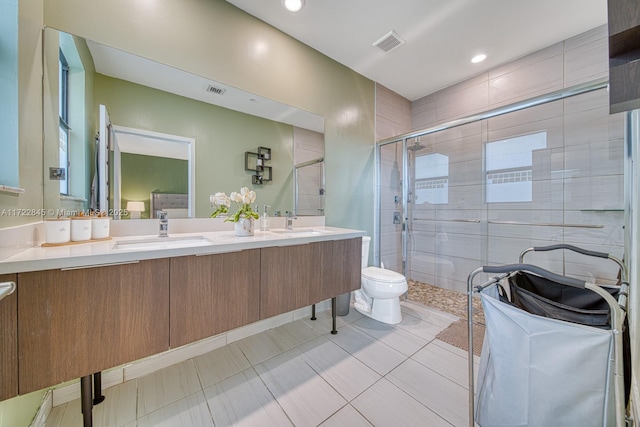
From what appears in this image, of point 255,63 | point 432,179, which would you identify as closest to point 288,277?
point 255,63

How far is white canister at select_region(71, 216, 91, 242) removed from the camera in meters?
1.21

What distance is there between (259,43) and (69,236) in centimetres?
186

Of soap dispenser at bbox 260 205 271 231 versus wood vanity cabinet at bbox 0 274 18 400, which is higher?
soap dispenser at bbox 260 205 271 231

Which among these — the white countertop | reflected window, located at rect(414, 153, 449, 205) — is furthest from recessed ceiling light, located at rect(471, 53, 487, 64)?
the white countertop

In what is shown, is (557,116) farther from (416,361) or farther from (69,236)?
(69,236)

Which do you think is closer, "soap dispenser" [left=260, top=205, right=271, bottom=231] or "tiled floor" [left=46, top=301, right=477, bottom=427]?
"tiled floor" [left=46, top=301, right=477, bottom=427]

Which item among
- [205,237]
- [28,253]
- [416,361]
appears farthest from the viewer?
[416,361]

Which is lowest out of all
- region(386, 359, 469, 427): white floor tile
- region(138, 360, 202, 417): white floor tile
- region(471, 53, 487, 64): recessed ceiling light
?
region(386, 359, 469, 427): white floor tile

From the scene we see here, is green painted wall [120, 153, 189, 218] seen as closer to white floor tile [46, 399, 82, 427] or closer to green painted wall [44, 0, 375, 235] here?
green painted wall [44, 0, 375, 235]

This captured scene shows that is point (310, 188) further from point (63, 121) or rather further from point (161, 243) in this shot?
point (63, 121)

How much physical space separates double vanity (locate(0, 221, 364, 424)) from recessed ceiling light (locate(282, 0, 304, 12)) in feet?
5.71

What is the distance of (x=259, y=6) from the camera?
1.84m

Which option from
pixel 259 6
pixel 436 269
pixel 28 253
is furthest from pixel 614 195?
pixel 28 253

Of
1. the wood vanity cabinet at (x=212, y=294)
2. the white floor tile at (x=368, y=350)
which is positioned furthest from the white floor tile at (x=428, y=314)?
Result: the wood vanity cabinet at (x=212, y=294)
